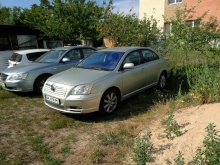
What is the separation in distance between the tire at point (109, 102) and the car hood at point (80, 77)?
18.2 inches

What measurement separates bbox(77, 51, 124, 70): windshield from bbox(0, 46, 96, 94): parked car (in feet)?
5.30

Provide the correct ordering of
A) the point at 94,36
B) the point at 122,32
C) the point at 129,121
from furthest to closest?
the point at 94,36 < the point at 122,32 < the point at 129,121

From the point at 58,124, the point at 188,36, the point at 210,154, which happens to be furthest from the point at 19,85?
the point at 188,36

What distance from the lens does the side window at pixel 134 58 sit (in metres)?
5.54

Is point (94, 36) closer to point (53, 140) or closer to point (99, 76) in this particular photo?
point (99, 76)

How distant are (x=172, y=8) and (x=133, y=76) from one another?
16472mm

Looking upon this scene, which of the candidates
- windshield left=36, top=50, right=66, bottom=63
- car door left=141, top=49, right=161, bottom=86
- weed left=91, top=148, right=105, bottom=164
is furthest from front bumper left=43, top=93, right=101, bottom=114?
windshield left=36, top=50, right=66, bottom=63

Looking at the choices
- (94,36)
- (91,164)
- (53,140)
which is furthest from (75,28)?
(91,164)

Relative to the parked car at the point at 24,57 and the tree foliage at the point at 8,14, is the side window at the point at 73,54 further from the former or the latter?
the tree foliage at the point at 8,14

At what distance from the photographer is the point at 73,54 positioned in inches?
304

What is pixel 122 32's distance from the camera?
1034 centimetres

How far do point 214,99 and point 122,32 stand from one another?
7.06 meters

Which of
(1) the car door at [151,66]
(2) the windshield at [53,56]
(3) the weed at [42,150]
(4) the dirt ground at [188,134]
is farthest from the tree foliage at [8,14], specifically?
(4) the dirt ground at [188,134]

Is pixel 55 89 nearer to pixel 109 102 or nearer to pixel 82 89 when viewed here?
pixel 82 89
